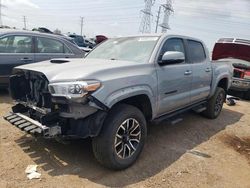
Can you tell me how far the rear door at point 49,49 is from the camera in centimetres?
787

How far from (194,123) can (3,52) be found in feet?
15.5

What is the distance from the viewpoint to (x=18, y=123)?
4.13 metres

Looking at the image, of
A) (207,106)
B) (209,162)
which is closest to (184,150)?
(209,162)

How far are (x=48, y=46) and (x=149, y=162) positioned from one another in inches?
195

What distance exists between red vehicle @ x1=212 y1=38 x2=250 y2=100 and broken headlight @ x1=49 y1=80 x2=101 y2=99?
779 cm

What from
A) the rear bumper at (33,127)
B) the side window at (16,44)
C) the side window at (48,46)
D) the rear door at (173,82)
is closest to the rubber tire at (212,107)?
the rear door at (173,82)

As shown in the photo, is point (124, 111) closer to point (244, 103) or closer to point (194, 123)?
point (194, 123)

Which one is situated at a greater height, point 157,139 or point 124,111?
point 124,111

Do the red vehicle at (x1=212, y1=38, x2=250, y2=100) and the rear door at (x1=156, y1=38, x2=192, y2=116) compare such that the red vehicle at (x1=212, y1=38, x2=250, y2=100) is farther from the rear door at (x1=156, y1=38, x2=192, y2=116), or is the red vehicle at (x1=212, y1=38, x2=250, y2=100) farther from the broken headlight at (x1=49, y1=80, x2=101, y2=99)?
the broken headlight at (x1=49, y1=80, x2=101, y2=99)

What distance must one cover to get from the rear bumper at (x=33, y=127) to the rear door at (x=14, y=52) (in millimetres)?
3334

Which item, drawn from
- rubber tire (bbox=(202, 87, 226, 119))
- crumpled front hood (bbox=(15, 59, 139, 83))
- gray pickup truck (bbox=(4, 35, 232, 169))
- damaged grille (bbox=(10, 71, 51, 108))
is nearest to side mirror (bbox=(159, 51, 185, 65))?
gray pickup truck (bbox=(4, 35, 232, 169))

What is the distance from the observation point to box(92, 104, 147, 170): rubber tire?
12.4 ft

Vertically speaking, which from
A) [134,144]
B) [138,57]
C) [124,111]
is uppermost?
[138,57]

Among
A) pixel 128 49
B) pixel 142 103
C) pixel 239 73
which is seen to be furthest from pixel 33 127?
pixel 239 73
